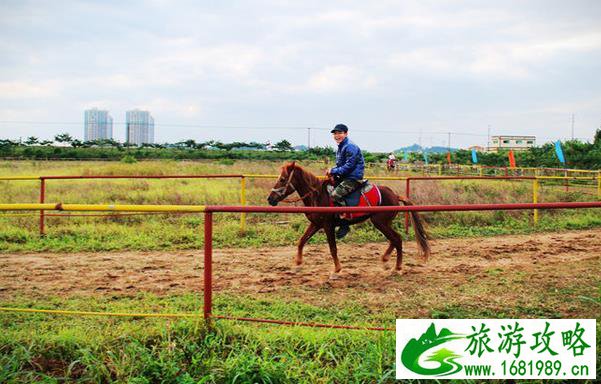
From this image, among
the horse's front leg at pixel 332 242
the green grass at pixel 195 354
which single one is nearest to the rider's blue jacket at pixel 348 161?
the horse's front leg at pixel 332 242

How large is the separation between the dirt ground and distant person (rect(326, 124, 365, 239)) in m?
1.04

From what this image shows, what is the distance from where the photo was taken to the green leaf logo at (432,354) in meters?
3.10

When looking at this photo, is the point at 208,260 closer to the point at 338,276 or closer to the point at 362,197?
the point at 338,276

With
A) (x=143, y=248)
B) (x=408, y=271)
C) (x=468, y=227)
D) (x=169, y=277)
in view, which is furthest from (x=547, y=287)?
(x=143, y=248)

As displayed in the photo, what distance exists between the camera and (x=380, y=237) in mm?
9375

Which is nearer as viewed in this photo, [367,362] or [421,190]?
[367,362]

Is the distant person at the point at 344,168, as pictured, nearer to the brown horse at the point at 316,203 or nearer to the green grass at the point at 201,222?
the brown horse at the point at 316,203

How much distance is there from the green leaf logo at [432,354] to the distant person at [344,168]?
12.1 feet

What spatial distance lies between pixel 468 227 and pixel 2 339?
929cm

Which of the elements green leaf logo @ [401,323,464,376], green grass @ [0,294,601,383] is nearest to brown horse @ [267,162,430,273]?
green grass @ [0,294,601,383]

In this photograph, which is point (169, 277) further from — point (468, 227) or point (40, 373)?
point (468, 227)

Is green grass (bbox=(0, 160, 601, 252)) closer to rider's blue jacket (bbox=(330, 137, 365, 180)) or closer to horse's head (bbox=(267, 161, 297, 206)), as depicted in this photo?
horse's head (bbox=(267, 161, 297, 206))

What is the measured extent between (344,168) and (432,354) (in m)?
3.82

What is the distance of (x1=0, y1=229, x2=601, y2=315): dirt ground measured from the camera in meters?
5.74
